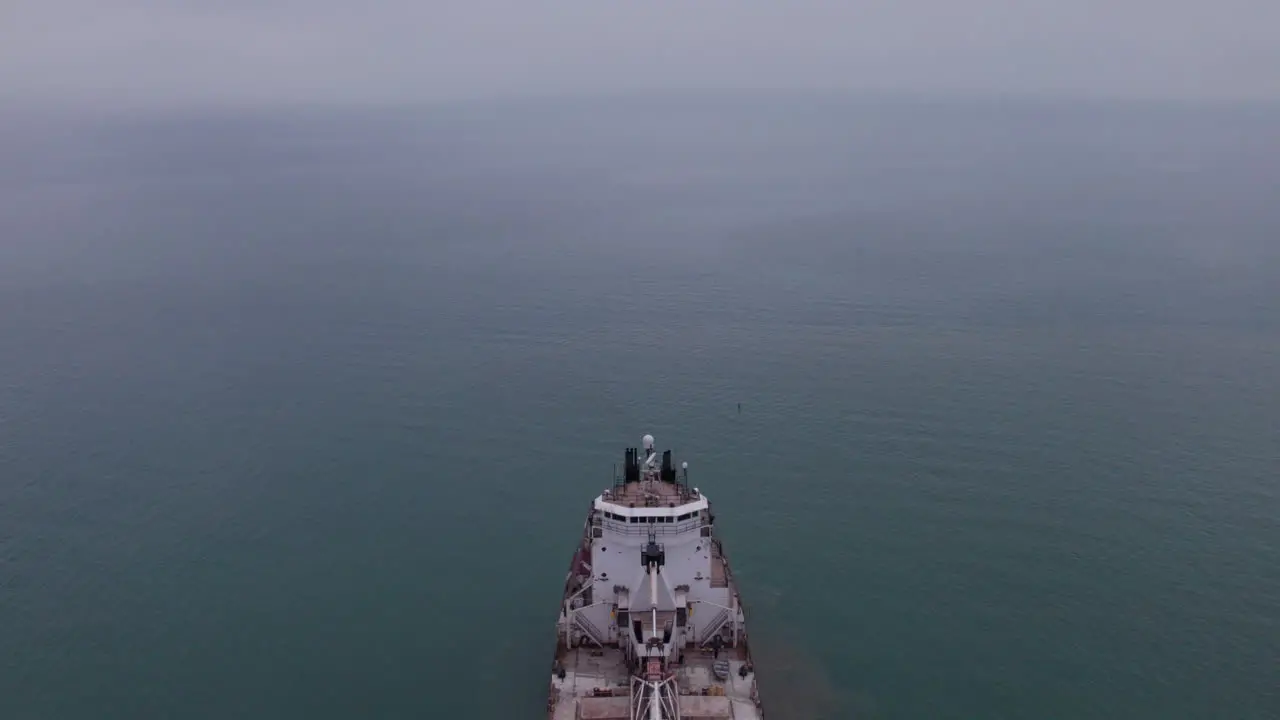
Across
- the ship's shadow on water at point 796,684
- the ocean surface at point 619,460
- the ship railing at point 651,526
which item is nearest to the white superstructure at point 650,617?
the ship railing at point 651,526

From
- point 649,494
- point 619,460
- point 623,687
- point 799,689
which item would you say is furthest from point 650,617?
point 619,460

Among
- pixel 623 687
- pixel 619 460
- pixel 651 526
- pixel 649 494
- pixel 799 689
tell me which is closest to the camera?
pixel 623 687

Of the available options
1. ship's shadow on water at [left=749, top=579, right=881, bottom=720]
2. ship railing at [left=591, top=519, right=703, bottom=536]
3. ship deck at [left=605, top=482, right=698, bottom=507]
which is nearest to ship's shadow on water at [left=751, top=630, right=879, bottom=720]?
ship's shadow on water at [left=749, top=579, right=881, bottom=720]

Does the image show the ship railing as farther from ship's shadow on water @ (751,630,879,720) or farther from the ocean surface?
the ocean surface

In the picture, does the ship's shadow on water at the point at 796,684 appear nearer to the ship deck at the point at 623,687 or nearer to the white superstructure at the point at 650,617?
the white superstructure at the point at 650,617

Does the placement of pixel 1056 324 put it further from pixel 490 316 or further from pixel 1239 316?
pixel 490 316

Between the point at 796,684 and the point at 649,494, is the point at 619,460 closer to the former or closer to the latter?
the point at 796,684
